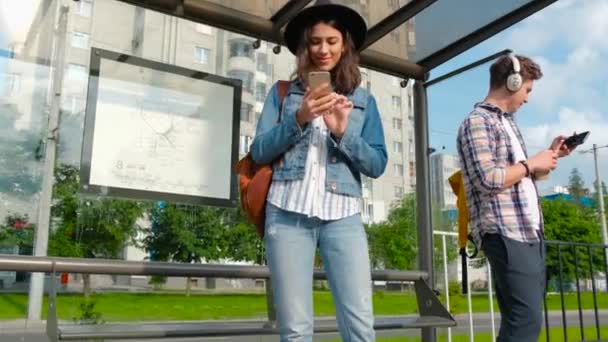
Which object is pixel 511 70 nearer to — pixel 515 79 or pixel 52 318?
pixel 515 79

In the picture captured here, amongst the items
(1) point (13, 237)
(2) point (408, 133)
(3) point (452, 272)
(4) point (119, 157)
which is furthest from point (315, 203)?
(3) point (452, 272)

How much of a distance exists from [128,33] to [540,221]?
8.49 feet

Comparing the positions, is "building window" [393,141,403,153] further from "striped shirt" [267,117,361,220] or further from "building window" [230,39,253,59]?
"striped shirt" [267,117,361,220]

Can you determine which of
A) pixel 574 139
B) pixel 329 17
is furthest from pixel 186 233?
pixel 574 139

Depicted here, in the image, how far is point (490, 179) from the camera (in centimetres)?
209

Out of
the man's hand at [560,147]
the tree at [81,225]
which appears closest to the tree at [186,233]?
the tree at [81,225]

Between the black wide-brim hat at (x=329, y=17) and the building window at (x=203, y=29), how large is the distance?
146 centimetres

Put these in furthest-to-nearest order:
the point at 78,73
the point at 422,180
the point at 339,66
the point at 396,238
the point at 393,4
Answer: the point at 396,238
the point at 422,180
the point at 393,4
the point at 78,73
the point at 339,66

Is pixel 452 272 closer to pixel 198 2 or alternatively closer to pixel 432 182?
pixel 432 182

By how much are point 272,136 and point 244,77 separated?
1.97m

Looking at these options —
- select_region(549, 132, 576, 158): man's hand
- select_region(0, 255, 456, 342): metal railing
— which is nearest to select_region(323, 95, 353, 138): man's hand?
select_region(549, 132, 576, 158): man's hand

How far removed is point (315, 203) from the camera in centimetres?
177

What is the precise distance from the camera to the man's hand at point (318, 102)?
1689 millimetres

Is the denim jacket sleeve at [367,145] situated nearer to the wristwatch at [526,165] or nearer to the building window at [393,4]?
the wristwatch at [526,165]
